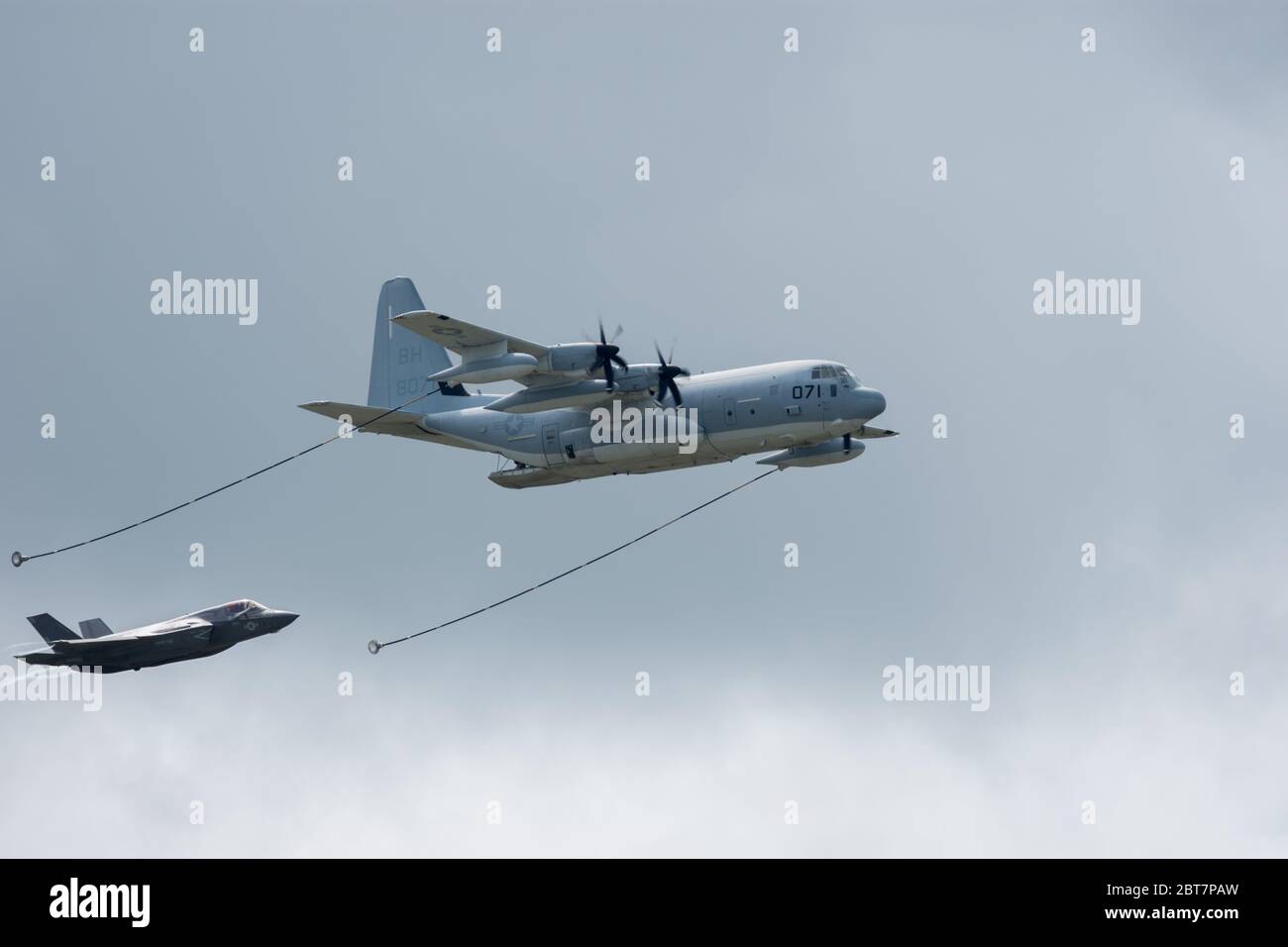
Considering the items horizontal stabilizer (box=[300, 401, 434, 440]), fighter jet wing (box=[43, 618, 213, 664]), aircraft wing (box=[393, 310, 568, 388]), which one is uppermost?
aircraft wing (box=[393, 310, 568, 388])

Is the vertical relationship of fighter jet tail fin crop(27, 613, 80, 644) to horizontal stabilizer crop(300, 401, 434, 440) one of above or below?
below

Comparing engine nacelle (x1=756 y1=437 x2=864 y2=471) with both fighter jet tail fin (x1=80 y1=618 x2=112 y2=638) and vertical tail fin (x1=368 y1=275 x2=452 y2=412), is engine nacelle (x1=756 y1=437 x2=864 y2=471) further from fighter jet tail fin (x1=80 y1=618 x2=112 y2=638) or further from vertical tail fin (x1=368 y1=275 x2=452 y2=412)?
fighter jet tail fin (x1=80 y1=618 x2=112 y2=638)

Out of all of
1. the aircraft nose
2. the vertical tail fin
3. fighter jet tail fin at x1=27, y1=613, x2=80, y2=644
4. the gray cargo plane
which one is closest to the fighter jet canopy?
the gray cargo plane

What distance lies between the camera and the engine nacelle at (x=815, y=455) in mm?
67938

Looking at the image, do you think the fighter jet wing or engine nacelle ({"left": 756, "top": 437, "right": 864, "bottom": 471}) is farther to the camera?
the fighter jet wing

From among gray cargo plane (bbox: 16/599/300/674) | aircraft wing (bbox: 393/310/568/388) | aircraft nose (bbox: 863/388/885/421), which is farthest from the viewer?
gray cargo plane (bbox: 16/599/300/674)

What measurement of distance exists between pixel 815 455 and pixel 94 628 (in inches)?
1352

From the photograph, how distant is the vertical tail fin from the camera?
73688 mm

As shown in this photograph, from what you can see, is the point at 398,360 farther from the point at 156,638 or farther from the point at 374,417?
the point at 156,638

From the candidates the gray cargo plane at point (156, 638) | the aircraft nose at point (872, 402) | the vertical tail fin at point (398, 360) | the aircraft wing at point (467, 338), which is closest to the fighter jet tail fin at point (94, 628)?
the gray cargo plane at point (156, 638)

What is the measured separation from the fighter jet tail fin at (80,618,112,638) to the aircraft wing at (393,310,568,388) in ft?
89.2
